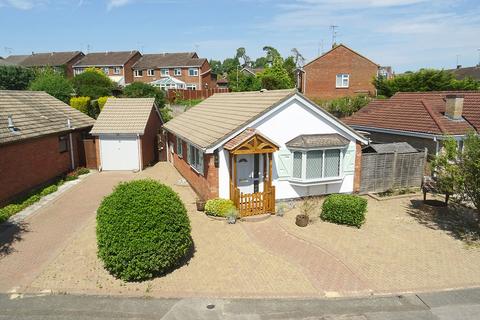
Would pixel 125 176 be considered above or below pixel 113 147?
below

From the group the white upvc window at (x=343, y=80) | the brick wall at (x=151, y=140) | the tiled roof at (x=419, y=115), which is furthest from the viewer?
the white upvc window at (x=343, y=80)

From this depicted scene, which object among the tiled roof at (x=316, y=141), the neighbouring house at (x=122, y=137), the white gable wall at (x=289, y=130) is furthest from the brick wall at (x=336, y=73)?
the tiled roof at (x=316, y=141)

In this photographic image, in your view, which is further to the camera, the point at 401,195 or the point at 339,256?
the point at 401,195

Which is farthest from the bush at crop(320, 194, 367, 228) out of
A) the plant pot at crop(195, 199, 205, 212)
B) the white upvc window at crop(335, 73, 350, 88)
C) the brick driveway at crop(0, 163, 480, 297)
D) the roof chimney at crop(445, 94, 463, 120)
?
the white upvc window at crop(335, 73, 350, 88)

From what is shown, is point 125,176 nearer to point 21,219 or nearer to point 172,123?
point 172,123

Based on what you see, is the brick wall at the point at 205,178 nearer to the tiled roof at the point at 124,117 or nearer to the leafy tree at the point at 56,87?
the tiled roof at the point at 124,117

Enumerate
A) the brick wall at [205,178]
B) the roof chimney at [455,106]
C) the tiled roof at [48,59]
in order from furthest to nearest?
the tiled roof at [48,59], the roof chimney at [455,106], the brick wall at [205,178]

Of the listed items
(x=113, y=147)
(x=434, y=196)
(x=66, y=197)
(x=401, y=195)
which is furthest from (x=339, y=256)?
(x=113, y=147)
